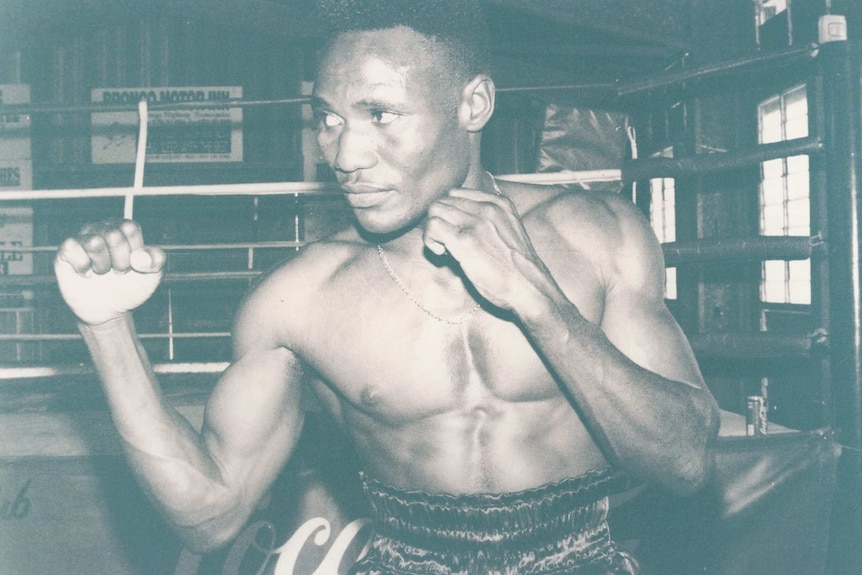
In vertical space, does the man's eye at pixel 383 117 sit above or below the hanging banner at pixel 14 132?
below

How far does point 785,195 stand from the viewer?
12.0 ft

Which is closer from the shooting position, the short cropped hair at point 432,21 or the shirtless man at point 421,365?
the shirtless man at point 421,365

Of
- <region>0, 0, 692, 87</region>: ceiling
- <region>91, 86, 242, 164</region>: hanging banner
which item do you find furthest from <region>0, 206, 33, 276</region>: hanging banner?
<region>0, 0, 692, 87</region>: ceiling

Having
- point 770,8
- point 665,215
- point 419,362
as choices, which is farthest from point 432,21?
point 665,215

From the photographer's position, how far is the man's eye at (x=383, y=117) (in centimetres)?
142

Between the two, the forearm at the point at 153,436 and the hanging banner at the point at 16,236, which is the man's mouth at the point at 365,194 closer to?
the forearm at the point at 153,436

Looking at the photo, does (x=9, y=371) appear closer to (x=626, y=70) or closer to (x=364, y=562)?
(x=364, y=562)

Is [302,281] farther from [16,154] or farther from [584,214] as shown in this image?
[16,154]

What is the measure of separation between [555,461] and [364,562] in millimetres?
473

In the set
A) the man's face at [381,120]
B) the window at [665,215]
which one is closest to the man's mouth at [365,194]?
the man's face at [381,120]

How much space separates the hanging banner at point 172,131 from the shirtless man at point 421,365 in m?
4.46

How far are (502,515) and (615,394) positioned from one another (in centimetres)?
40

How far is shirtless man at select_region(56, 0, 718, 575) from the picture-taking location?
1332 mm

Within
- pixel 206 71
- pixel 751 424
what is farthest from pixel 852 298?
pixel 206 71
